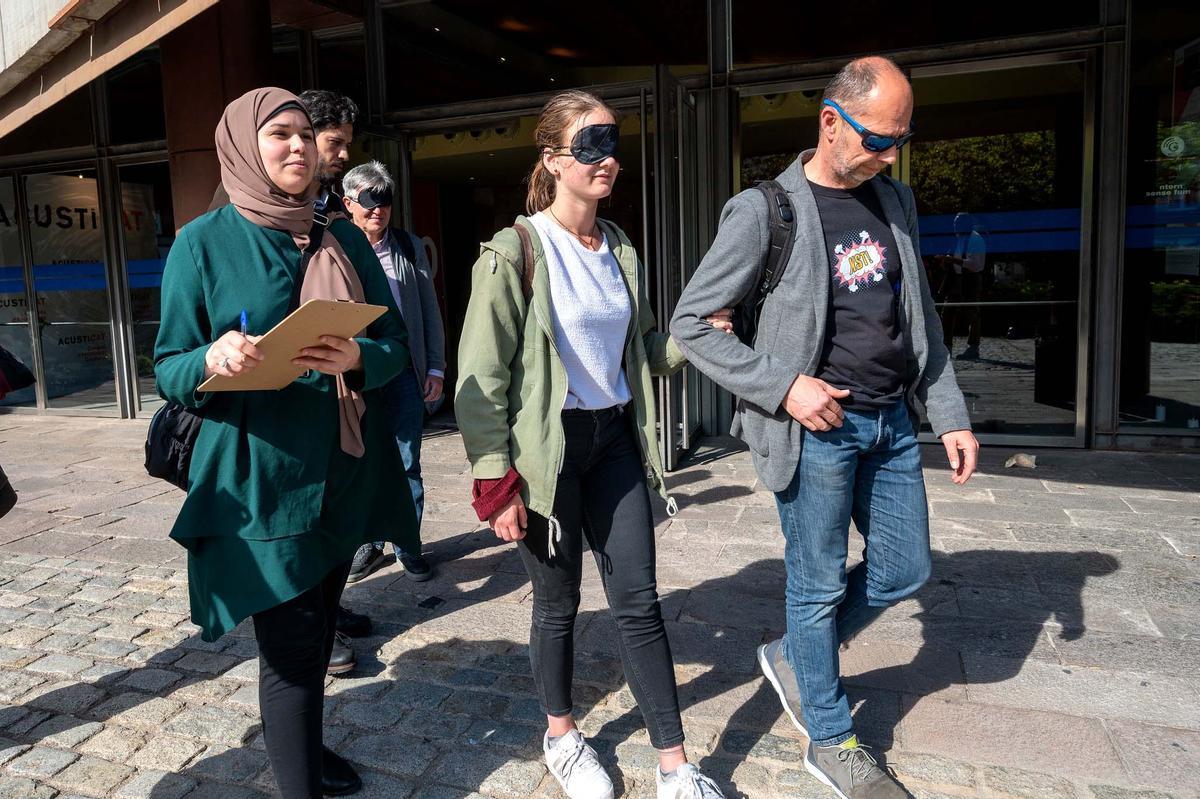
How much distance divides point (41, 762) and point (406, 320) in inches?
89.6

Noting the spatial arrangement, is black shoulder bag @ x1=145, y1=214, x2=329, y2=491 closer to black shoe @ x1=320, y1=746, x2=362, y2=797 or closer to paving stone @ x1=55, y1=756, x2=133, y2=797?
black shoe @ x1=320, y1=746, x2=362, y2=797

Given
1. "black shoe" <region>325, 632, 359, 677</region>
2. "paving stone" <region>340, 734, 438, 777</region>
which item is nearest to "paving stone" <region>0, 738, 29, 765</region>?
"black shoe" <region>325, 632, 359, 677</region>

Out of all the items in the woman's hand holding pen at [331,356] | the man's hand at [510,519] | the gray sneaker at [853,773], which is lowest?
the gray sneaker at [853,773]

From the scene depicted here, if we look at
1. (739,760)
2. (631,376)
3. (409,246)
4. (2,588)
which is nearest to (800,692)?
(739,760)

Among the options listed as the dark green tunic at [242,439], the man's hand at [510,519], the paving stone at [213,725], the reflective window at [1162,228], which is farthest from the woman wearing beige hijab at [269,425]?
the reflective window at [1162,228]

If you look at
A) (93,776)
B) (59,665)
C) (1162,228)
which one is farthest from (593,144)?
(1162,228)

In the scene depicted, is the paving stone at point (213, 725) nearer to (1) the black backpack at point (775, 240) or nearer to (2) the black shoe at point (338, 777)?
(2) the black shoe at point (338, 777)

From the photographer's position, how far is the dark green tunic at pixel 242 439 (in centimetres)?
218

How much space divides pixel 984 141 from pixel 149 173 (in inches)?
331

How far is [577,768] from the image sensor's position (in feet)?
8.62

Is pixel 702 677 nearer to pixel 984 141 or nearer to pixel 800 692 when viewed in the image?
pixel 800 692

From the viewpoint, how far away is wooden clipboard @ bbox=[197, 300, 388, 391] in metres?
1.94

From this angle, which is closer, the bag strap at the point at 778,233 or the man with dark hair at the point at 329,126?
the bag strap at the point at 778,233

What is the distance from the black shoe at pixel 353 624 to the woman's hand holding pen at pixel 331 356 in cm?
185
